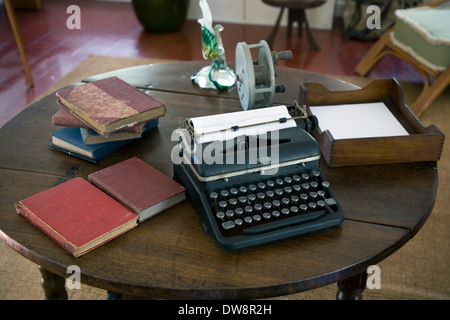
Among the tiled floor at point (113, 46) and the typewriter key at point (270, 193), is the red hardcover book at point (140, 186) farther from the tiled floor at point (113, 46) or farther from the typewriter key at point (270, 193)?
the tiled floor at point (113, 46)

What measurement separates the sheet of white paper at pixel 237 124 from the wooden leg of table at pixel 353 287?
497 millimetres

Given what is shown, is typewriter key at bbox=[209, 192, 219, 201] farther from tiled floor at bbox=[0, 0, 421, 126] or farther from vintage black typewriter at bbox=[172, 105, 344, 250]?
tiled floor at bbox=[0, 0, 421, 126]

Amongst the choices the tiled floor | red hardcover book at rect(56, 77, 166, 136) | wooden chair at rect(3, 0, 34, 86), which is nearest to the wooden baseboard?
the tiled floor

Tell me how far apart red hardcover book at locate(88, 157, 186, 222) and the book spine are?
0.16 m

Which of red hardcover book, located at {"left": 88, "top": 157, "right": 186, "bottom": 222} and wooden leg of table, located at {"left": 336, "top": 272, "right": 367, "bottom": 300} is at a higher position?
red hardcover book, located at {"left": 88, "top": 157, "right": 186, "bottom": 222}

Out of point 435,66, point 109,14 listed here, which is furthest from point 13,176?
point 109,14

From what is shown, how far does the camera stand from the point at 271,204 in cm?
106

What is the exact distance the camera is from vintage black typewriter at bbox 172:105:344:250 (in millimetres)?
1011

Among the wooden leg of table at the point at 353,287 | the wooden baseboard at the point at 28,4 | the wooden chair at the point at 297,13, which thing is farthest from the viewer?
the wooden baseboard at the point at 28,4

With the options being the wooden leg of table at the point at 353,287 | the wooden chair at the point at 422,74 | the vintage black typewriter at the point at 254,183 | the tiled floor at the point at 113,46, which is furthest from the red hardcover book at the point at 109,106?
the wooden chair at the point at 422,74

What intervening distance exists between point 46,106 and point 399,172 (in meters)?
1.15

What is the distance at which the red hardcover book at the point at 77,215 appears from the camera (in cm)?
99
